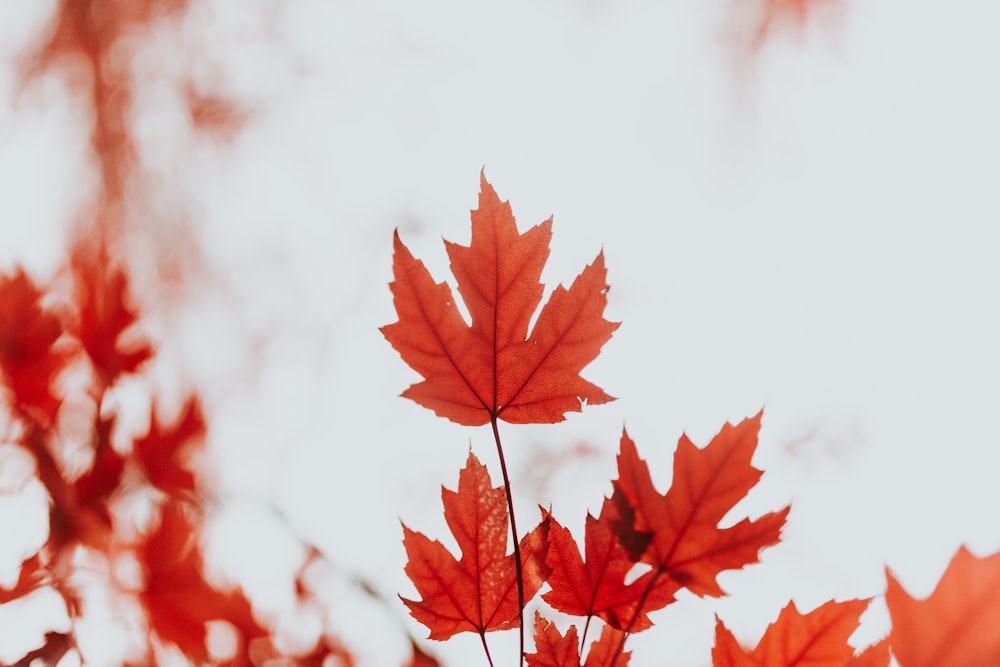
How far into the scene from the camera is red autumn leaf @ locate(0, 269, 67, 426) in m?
1.02

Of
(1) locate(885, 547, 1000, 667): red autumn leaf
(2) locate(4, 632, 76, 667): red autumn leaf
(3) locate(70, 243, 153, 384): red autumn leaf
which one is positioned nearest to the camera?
(1) locate(885, 547, 1000, 667): red autumn leaf

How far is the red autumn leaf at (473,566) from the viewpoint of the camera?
1.62ft

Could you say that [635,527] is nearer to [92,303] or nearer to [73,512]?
[73,512]

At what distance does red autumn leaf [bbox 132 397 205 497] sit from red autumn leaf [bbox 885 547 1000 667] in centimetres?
112

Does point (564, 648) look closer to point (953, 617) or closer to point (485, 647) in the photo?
point (485, 647)

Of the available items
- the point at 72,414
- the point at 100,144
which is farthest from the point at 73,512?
the point at 100,144

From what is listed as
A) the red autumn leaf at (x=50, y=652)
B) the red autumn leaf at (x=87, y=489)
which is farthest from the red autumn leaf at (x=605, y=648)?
the red autumn leaf at (x=87, y=489)

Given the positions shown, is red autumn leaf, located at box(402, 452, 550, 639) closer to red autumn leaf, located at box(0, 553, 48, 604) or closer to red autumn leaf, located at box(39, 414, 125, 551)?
red autumn leaf, located at box(0, 553, 48, 604)

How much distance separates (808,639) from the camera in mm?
491

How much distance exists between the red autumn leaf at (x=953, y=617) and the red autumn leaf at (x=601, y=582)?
0.15 metres

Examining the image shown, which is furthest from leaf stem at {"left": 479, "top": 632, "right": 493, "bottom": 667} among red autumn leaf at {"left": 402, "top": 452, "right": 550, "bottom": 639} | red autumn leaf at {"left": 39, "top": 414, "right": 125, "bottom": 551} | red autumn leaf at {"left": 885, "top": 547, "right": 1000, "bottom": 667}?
red autumn leaf at {"left": 39, "top": 414, "right": 125, "bottom": 551}

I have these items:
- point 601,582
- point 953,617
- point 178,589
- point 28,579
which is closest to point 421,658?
point 178,589

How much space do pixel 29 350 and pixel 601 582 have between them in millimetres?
965

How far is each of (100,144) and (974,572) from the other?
3492 mm
